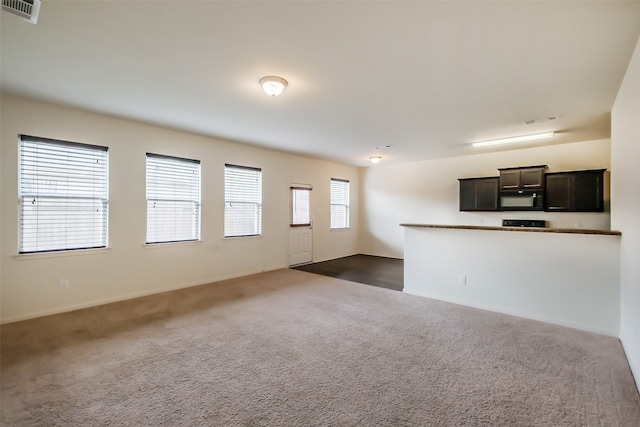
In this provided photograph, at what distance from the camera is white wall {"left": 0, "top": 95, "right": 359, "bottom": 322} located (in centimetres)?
332

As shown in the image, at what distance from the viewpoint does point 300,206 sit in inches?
270

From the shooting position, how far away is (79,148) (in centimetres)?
378

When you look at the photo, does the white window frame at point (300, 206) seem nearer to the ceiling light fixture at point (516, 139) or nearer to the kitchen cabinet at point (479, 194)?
the kitchen cabinet at point (479, 194)

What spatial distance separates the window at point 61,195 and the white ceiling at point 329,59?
0.63 metres

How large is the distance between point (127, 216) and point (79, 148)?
105cm

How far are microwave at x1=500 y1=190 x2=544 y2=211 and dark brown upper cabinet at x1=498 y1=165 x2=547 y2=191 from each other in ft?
0.33

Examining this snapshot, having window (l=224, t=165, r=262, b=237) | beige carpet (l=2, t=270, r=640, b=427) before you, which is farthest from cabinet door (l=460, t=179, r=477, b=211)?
window (l=224, t=165, r=262, b=237)

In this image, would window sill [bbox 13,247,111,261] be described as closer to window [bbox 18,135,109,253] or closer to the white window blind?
window [bbox 18,135,109,253]

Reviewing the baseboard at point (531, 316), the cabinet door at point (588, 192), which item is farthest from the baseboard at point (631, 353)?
the cabinet door at point (588, 192)

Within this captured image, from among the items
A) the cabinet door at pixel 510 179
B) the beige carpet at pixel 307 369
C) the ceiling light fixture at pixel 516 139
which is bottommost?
the beige carpet at pixel 307 369

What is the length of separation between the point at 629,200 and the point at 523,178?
11.0 ft

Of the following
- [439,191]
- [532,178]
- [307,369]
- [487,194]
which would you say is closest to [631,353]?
[307,369]

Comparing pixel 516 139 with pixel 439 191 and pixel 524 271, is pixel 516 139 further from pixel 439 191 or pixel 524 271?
pixel 524 271

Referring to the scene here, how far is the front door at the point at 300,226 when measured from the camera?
6645 millimetres
